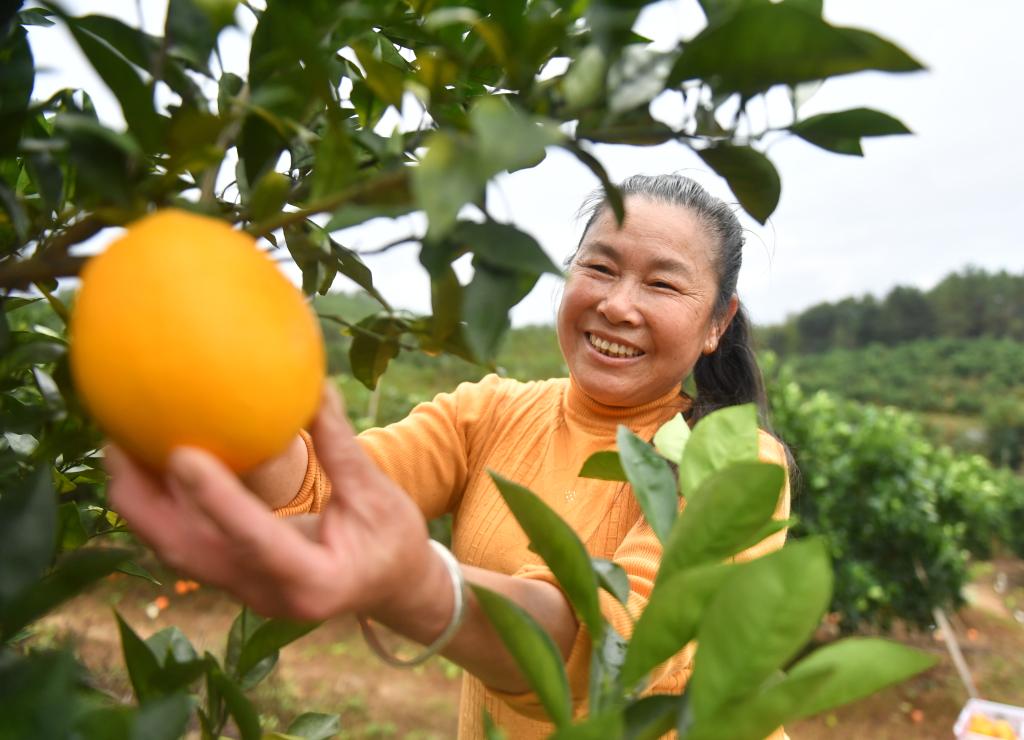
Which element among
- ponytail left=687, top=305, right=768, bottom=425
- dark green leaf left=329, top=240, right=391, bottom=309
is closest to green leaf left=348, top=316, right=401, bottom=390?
dark green leaf left=329, top=240, right=391, bottom=309

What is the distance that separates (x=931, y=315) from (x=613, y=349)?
27.6 m

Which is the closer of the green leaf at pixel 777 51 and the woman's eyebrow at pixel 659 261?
the green leaf at pixel 777 51

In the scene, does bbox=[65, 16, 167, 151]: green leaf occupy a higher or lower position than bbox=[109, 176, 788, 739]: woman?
higher

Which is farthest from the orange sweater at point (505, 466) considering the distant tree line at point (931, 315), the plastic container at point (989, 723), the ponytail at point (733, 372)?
the distant tree line at point (931, 315)

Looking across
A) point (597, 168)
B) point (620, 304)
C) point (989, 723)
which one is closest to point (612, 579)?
point (597, 168)

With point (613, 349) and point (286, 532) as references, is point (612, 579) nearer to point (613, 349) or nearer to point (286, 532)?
point (286, 532)

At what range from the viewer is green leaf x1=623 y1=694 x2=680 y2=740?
1.56 ft

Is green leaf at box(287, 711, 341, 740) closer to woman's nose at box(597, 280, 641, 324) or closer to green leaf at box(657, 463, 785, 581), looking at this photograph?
green leaf at box(657, 463, 785, 581)

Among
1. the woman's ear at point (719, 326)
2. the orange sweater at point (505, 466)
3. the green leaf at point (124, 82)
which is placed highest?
the green leaf at point (124, 82)

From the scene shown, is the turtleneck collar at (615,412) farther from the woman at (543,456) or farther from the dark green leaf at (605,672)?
the dark green leaf at (605,672)

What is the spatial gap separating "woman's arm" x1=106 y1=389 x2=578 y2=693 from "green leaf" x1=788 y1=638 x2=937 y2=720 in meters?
0.23

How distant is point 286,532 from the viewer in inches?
16.5

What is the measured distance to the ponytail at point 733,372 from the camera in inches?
61.0

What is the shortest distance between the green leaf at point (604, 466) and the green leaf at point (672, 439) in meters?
0.04
